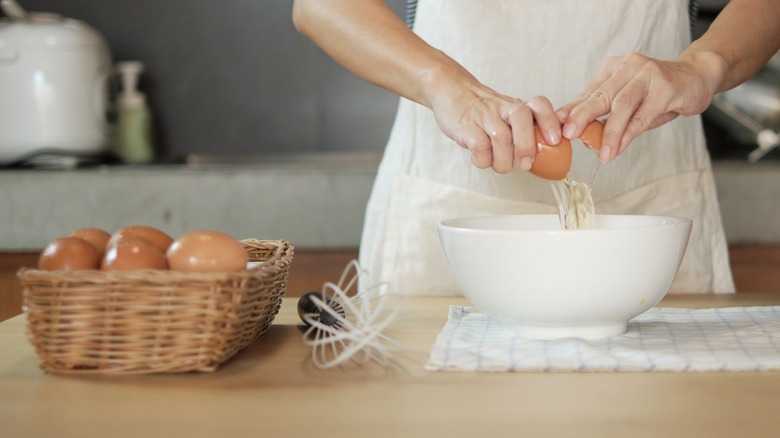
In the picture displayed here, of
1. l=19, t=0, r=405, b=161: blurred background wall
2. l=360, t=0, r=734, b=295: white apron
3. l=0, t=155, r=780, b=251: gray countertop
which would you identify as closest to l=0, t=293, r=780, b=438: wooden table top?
l=360, t=0, r=734, b=295: white apron

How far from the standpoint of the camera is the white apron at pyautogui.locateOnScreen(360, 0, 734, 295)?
1311 mm

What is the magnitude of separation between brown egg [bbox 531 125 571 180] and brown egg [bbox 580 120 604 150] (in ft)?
0.11

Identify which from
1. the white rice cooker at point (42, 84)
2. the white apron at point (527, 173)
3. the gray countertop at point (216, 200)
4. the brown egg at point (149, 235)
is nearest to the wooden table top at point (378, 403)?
the brown egg at point (149, 235)

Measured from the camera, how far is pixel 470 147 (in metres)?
0.94

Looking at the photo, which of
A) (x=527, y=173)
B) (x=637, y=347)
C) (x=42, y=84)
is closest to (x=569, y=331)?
(x=637, y=347)

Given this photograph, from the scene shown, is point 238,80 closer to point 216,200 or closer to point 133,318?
point 216,200

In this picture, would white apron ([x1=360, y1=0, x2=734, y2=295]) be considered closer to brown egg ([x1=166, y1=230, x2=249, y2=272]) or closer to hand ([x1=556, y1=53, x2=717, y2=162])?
hand ([x1=556, y1=53, x2=717, y2=162])

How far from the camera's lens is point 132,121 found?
2287mm

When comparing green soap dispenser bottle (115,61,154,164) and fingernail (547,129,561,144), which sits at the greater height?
fingernail (547,129,561,144)

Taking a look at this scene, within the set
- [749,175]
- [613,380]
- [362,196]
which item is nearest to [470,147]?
[613,380]

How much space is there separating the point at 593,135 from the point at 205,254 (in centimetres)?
41

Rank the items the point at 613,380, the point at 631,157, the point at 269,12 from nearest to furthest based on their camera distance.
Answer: the point at 613,380, the point at 631,157, the point at 269,12

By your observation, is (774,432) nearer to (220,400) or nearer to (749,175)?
(220,400)

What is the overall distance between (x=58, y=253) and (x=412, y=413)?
0.32 metres
